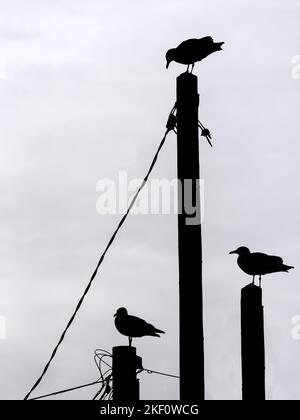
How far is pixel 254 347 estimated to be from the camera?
9602 millimetres

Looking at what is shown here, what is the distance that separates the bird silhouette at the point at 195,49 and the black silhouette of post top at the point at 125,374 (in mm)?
5698

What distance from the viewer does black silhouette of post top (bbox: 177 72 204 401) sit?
9617 millimetres

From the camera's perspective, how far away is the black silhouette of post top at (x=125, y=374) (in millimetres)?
9984

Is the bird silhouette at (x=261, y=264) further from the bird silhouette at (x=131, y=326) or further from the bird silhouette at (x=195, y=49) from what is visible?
the bird silhouette at (x=195, y=49)

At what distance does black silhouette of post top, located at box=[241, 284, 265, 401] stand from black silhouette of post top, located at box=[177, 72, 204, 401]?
0.43 m

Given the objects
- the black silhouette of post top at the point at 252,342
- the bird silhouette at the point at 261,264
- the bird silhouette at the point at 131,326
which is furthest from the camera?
the bird silhouette at the point at 131,326

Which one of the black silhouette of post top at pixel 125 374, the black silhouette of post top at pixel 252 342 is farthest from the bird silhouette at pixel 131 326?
the black silhouette of post top at pixel 252 342

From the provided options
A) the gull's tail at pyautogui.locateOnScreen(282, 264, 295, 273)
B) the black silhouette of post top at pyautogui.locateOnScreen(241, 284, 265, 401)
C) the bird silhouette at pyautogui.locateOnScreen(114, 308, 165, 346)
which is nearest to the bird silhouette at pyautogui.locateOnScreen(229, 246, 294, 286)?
the gull's tail at pyautogui.locateOnScreen(282, 264, 295, 273)

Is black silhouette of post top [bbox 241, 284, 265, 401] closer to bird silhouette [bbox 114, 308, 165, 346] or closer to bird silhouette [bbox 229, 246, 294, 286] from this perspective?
bird silhouette [bbox 229, 246, 294, 286]

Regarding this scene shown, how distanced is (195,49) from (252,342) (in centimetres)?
647

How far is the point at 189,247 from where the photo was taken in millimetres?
10102
